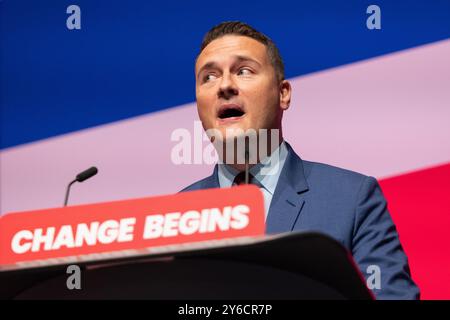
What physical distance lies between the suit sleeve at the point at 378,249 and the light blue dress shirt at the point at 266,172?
266 mm

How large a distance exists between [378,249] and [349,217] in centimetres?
14

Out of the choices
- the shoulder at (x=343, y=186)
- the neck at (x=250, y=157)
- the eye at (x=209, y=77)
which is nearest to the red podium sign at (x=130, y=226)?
the shoulder at (x=343, y=186)

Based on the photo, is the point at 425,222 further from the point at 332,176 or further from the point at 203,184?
the point at 203,184

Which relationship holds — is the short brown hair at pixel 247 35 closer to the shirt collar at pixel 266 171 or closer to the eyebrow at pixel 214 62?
the eyebrow at pixel 214 62

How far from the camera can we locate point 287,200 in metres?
Result: 1.84

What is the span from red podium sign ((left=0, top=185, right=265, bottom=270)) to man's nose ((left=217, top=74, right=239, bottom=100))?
104 centimetres

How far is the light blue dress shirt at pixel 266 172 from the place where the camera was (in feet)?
6.78

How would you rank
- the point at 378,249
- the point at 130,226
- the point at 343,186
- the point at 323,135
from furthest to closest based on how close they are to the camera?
the point at 323,135 → the point at 343,186 → the point at 378,249 → the point at 130,226

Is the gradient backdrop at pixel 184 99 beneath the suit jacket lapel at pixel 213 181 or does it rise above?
above

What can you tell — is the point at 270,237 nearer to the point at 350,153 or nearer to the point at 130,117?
the point at 350,153

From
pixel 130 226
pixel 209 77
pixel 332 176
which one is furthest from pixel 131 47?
pixel 130 226

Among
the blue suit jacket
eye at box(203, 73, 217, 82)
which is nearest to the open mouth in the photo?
eye at box(203, 73, 217, 82)

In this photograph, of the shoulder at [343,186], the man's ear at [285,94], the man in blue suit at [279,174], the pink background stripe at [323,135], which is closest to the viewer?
the man in blue suit at [279,174]

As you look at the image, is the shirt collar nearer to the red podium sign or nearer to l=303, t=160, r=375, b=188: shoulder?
l=303, t=160, r=375, b=188: shoulder
